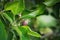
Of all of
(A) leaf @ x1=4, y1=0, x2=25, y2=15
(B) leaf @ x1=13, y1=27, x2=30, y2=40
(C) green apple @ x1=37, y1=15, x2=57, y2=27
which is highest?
(A) leaf @ x1=4, y1=0, x2=25, y2=15

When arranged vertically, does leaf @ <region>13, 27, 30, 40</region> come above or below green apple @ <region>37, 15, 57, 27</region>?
above

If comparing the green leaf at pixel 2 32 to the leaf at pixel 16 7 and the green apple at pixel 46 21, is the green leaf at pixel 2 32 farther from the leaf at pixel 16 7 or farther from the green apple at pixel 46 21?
the green apple at pixel 46 21

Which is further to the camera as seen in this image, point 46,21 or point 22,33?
point 46,21

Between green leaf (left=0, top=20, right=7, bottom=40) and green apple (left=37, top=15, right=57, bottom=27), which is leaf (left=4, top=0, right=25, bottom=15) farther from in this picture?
green apple (left=37, top=15, right=57, bottom=27)

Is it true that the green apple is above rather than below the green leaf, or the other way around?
below

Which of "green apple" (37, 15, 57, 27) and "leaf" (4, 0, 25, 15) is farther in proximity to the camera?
"green apple" (37, 15, 57, 27)

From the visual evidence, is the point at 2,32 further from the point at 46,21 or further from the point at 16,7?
the point at 46,21

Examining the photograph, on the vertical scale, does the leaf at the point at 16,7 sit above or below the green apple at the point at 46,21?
above

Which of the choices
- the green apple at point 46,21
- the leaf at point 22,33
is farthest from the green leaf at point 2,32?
the green apple at point 46,21

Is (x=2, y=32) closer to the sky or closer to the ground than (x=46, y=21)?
closer to the sky

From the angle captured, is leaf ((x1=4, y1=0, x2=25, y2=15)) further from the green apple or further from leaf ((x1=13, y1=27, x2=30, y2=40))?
the green apple

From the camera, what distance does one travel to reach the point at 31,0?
5.06 feet

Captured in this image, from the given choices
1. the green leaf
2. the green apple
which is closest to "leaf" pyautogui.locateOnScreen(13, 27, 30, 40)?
the green leaf

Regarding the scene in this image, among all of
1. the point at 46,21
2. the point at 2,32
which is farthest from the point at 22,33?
the point at 46,21
